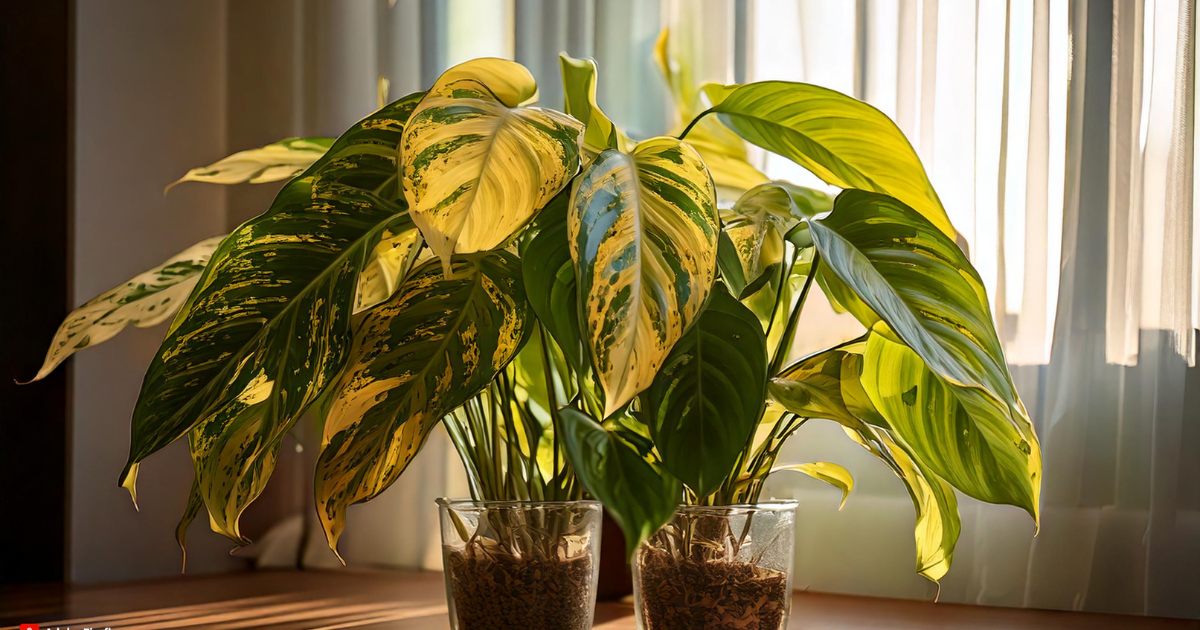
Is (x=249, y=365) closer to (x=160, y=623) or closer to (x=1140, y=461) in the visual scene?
(x=160, y=623)

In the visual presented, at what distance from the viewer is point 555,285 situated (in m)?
0.58

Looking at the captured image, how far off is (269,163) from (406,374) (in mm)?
341

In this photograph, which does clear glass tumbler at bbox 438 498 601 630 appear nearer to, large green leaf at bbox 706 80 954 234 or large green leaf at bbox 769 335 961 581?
large green leaf at bbox 769 335 961 581

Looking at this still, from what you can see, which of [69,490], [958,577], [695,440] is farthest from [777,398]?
[69,490]

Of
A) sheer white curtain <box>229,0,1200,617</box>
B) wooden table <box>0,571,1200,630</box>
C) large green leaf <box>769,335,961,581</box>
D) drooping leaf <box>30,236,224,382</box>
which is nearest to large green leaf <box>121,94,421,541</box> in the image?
drooping leaf <box>30,236,224,382</box>

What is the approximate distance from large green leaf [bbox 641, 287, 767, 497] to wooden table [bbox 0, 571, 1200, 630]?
1.82 ft

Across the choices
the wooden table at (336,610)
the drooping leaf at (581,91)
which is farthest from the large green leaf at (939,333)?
the wooden table at (336,610)

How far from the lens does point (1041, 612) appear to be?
1.07m

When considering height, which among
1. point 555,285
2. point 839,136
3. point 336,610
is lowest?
point 336,610

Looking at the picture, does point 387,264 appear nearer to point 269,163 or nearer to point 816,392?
point 269,163

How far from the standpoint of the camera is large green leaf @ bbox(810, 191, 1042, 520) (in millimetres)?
526

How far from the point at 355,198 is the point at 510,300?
0.13 meters

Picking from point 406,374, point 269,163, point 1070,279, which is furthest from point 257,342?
point 1070,279

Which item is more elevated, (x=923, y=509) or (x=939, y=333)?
(x=939, y=333)
